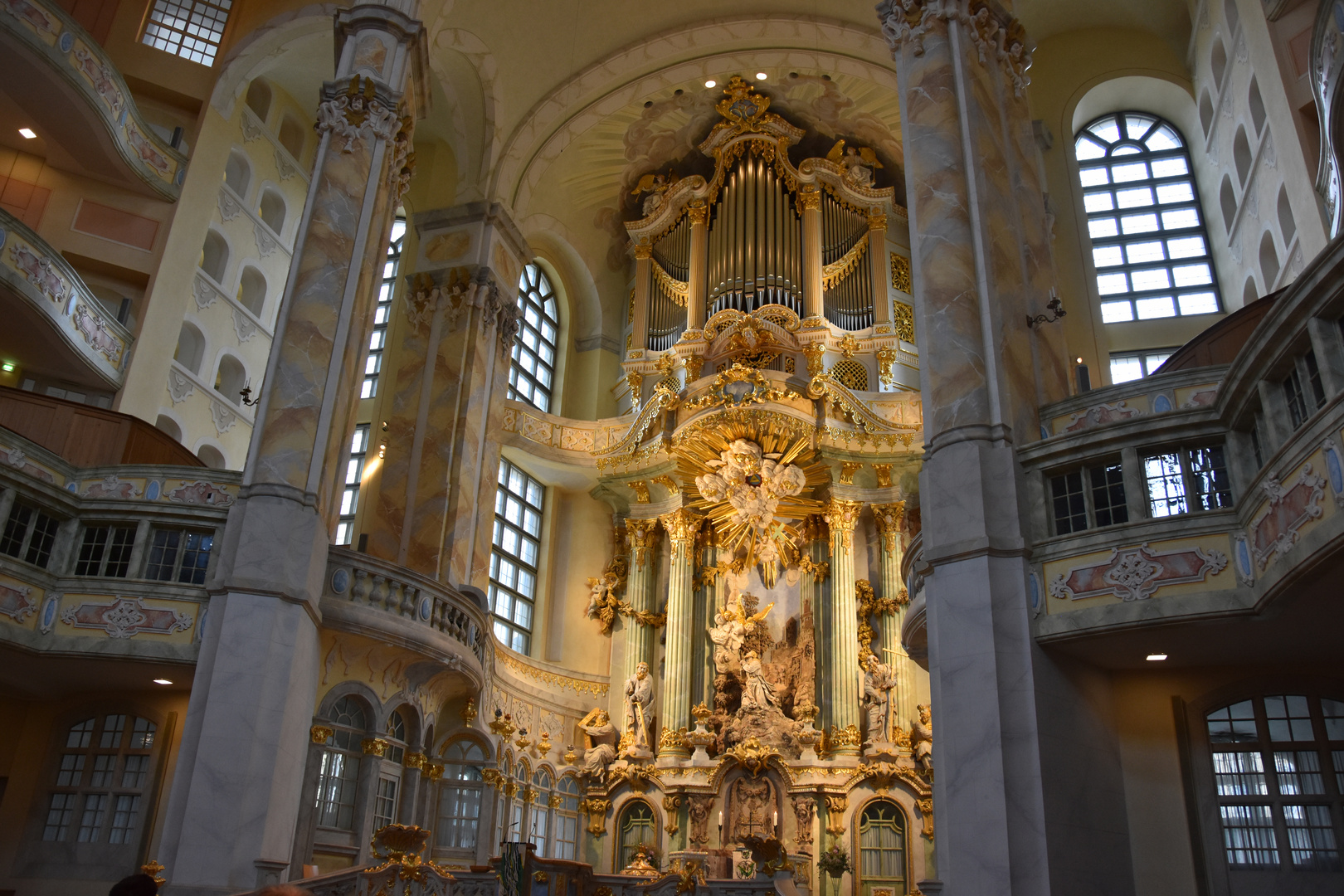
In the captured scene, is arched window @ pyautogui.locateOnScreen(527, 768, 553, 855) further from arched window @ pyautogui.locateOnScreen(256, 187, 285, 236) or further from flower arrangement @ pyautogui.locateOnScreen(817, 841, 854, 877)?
arched window @ pyautogui.locateOnScreen(256, 187, 285, 236)

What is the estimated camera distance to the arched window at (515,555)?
25.5 m

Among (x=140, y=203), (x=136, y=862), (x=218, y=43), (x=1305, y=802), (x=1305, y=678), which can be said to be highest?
(x=218, y=43)

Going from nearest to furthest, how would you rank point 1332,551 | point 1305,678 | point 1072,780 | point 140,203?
point 1332,551 < point 1072,780 < point 1305,678 < point 140,203

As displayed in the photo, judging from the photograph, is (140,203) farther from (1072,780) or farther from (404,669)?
(1072,780)

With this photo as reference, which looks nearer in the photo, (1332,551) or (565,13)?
(1332,551)

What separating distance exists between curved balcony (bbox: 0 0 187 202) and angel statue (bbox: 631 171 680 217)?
1180 cm

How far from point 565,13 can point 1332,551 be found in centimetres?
2116

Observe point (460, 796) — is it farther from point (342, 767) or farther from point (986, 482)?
point (986, 482)

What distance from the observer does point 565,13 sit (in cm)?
2581

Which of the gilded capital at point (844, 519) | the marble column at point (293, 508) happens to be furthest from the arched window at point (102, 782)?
the gilded capital at point (844, 519)

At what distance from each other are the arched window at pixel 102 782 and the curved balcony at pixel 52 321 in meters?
6.78

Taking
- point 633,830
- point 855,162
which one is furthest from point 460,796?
point 855,162

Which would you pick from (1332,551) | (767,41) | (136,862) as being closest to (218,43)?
(767,41)

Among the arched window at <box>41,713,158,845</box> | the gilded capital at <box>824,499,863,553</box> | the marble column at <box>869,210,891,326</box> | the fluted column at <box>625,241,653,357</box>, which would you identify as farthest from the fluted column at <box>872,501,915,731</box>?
the arched window at <box>41,713,158,845</box>
